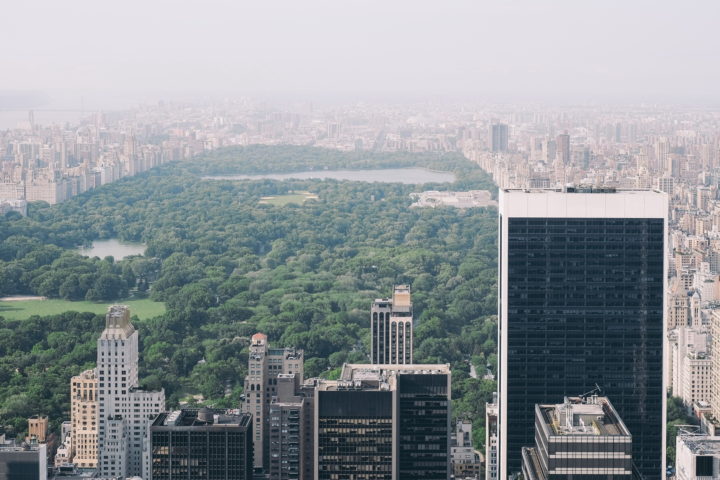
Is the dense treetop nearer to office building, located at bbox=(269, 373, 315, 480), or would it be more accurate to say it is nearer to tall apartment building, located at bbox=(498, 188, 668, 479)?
tall apartment building, located at bbox=(498, 188, 668, 479)

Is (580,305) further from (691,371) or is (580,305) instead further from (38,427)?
(38,427)

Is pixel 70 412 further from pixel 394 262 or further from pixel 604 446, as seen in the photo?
A: pixel 394 262

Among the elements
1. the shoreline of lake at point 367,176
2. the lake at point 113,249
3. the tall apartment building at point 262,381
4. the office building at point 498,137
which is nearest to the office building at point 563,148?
the office building at point 498,137

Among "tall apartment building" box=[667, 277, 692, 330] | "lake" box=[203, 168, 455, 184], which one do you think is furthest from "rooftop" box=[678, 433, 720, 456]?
"lake" box=[203, 168, 455, 184]

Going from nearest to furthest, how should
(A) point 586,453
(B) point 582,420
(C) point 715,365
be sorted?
(A) point 586,453, (B) point 582,420, (C) point 715,365

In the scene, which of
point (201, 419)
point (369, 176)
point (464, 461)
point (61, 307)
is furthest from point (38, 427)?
point (369, 176)

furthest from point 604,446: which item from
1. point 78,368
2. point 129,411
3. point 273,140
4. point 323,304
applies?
point 273,140
